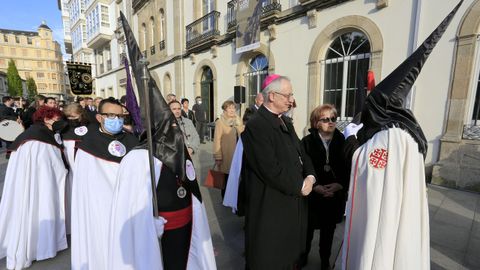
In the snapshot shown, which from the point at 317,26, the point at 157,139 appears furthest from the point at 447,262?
the point at 317,26

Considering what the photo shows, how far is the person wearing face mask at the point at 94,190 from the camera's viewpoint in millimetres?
2234

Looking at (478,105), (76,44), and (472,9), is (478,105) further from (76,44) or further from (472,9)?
(76,44)

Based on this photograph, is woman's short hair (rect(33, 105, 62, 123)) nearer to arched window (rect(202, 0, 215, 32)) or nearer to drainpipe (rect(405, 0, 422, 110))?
drainpipe (rect(405, 0, 422, 110))

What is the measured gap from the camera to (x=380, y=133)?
67.8 inches

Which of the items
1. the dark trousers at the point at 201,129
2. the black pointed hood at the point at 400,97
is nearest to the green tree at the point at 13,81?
the dark trousers at the point at 201,129

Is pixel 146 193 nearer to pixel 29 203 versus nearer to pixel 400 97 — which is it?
pixel 400 97

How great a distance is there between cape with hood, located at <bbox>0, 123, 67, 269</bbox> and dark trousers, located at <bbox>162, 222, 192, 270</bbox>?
1994 millimetres

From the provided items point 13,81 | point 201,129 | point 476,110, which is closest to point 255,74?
point 201,129

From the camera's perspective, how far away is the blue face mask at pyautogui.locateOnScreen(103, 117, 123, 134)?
7.57 feet

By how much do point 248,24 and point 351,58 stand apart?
12.6 ft

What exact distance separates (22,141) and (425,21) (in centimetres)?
733

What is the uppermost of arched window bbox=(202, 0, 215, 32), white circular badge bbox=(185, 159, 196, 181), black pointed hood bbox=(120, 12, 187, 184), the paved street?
arched window bbox=(202, 0, 215, 32)

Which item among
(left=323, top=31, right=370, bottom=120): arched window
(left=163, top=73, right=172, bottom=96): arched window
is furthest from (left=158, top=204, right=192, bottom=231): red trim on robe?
(left=163, top=73, right=172, bottom=96): arched window

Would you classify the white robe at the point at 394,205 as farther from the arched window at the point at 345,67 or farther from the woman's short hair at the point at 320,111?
the arched window at the point at 345,67
